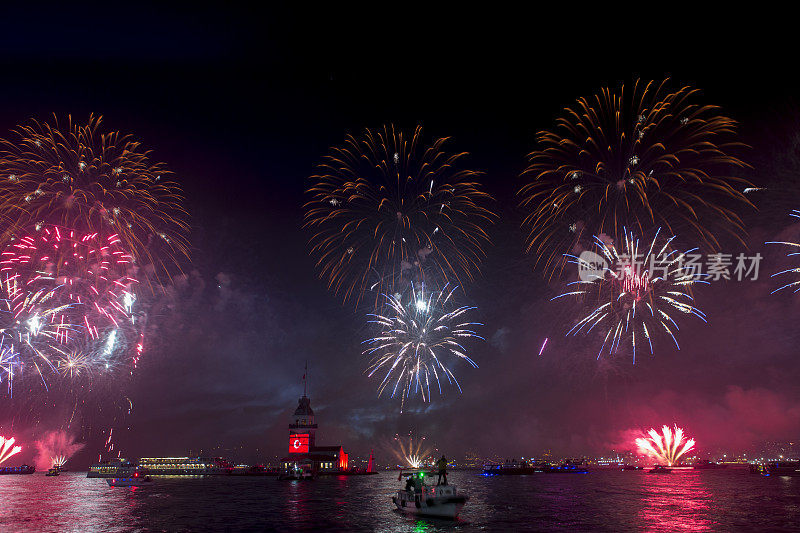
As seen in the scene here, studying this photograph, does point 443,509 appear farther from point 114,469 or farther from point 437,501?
point 114,469

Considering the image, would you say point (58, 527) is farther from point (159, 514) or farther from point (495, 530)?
point (495, 530)

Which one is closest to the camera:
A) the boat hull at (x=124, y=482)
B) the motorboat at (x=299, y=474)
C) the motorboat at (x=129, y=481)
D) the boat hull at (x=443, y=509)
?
the boat hull at (x=443, y=509)

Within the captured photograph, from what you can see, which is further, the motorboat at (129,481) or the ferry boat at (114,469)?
the ferry boat at (114,469)

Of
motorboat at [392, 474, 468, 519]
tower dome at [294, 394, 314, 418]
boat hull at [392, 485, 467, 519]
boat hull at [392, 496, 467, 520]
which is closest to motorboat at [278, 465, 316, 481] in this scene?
tower dome at [294, 394, 314, 418]

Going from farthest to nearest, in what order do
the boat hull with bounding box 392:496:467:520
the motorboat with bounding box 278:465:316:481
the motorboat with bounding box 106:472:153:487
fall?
the motorboat with bounding box 278:465:316:481 → the motorboat with bounding box 106:472:153:487 → the boat hull with bounding box 392:496:467:520

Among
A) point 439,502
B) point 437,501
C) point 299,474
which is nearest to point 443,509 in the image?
point 439,502

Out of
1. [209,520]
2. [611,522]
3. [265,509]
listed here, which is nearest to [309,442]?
[265,509]

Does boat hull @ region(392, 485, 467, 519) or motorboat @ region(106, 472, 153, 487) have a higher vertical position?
boat hull @ region(392, 485, 467, 519)

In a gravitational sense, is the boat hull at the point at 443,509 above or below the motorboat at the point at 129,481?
above

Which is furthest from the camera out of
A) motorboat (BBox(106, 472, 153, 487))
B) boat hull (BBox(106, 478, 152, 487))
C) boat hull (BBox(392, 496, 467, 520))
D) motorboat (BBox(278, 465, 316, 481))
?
motorboat (BBox(278, 465, 316, 481))

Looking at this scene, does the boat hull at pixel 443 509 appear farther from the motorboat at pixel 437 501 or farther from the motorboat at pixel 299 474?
the motorboat at pixel 299 474

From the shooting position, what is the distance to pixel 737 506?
66812mm

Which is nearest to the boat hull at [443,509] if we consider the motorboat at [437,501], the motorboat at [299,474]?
the motorboat at [437,501]

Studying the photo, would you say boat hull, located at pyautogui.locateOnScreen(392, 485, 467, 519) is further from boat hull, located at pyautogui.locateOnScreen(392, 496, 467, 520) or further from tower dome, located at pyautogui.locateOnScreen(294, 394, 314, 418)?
tower dome, located at pyautogui.locateOnScreen(294, 394, 314, 418)
